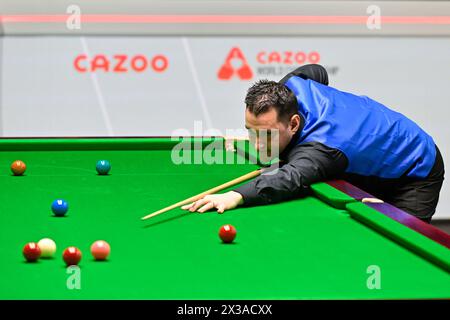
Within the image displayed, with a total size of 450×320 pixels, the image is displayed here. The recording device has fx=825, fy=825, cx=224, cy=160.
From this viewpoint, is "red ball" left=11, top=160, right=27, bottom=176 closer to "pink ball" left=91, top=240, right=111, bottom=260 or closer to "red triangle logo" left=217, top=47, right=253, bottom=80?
"pink ball" left=91, top=240, right=111, bottom=260

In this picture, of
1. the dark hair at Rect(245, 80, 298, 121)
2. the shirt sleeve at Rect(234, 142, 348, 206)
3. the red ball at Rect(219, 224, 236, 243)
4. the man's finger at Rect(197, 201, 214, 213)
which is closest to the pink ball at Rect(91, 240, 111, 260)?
the red ball at Rect(219, 224, 236, 243)

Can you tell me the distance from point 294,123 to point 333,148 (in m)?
0.19

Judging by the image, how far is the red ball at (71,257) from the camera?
1.99 m

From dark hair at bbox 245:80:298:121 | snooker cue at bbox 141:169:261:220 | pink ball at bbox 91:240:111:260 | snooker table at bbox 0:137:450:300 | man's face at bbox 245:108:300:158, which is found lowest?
snooker table at bbox 0:137:450:300

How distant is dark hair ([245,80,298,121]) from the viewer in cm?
313

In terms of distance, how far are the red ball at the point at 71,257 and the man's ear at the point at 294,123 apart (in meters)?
1.41

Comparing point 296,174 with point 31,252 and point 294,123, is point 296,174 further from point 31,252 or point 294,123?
point 31,252

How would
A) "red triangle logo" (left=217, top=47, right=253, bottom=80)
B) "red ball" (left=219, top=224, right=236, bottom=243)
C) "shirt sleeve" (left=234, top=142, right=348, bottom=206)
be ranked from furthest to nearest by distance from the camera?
"red triangle logo" (left=217, top=47, right=253, bottom=80) < "shirt sleeve" (left=234, top=142, right=348, bottom=206) < "red ball" (left=219, top=224, right=236, bottom=243)

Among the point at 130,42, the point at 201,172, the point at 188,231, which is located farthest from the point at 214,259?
the point at 130,42

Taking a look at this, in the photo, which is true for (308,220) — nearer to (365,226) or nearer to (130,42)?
(365,226)

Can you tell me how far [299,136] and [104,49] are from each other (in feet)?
9.27

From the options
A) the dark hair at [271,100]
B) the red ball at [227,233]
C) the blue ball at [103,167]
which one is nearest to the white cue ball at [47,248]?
the red ball at [227,233]

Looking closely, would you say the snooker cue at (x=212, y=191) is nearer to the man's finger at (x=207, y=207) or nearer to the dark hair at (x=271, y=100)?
the man's finger at (x=207, y=207)

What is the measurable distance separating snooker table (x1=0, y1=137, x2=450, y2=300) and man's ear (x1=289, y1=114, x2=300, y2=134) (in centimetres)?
31
